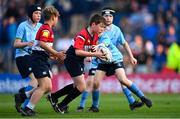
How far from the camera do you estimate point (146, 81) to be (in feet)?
87.6

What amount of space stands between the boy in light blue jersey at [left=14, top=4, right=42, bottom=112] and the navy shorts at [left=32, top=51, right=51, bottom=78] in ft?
2.03

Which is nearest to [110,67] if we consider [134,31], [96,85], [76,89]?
[96,85]

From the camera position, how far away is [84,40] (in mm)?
16031

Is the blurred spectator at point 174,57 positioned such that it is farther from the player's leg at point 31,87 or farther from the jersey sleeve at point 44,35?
the jersey sleeve at point 44,35

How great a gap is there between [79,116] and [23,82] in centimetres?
1121

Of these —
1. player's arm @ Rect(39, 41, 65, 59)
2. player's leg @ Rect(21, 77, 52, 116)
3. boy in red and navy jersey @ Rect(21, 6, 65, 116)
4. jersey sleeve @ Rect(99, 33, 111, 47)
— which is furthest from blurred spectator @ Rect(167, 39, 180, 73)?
player's leg @ Rect(21, 77, 52, 116)

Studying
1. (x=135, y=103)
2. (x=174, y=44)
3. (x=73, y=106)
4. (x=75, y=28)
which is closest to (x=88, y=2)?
(x=75, y=28)

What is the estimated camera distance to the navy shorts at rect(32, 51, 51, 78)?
50.8 feet

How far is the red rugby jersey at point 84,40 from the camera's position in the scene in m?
16.0

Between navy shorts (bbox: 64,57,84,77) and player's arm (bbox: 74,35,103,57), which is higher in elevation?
player's arm (bbox: 74,35,103,57)

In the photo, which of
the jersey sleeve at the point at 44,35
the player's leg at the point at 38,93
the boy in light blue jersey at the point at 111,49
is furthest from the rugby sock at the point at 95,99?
the jersey sleeve at the point at 44,35

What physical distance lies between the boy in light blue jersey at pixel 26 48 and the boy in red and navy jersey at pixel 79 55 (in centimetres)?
56

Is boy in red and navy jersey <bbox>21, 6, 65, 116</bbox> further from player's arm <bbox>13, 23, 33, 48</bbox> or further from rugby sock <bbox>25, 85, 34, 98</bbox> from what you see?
rugby sock <bbox>25, 85, 34, 98</bbox>

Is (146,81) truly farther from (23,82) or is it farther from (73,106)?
(73,106)
